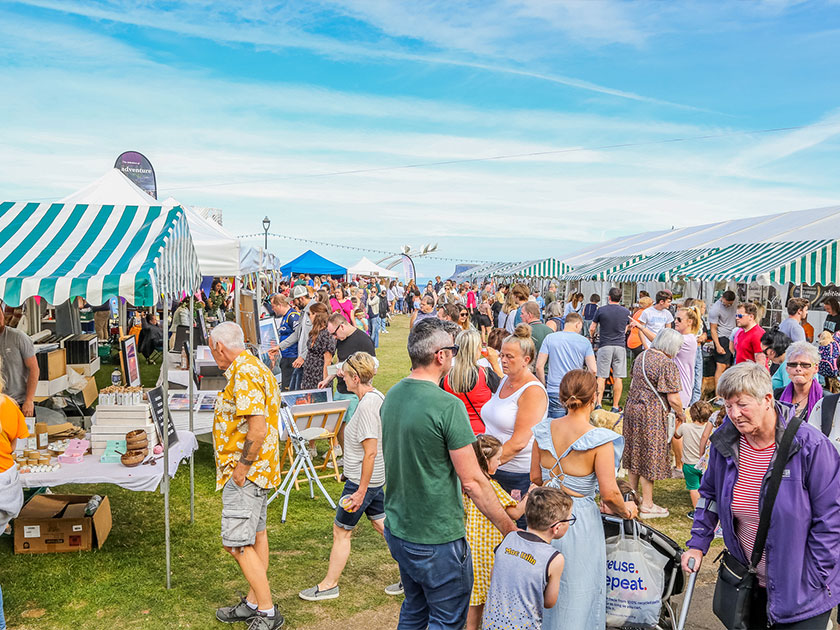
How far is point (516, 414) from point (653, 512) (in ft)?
8.45

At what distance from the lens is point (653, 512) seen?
5.67 m

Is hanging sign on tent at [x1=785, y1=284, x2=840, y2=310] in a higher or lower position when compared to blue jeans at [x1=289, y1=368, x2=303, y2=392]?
higher

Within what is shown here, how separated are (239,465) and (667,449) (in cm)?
354

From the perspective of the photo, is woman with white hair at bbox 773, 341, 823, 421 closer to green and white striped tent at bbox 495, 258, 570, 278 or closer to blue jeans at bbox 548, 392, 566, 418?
blue jeans at bbox 548, 392, 566, 418

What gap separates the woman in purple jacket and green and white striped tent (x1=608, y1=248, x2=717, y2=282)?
9029mm

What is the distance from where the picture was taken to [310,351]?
24.4 feet

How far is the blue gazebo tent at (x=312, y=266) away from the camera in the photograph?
20969 millimetres

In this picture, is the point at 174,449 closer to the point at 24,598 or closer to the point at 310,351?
the point at 24,598

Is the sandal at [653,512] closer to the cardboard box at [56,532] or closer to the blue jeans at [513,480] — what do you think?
the blue jeans at [513,480]

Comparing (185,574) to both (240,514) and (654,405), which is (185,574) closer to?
(240,514)

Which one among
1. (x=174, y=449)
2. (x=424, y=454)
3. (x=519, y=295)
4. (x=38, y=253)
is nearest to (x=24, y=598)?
(x=174, y=449)

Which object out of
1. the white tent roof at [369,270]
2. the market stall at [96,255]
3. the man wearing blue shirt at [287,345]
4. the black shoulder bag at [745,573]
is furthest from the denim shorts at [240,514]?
the white tent roof at [369,270]

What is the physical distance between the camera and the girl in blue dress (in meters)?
2.92

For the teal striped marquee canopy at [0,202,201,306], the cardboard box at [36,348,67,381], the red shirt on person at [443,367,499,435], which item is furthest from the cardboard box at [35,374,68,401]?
the red shirt on person at [443,367,499,435]
